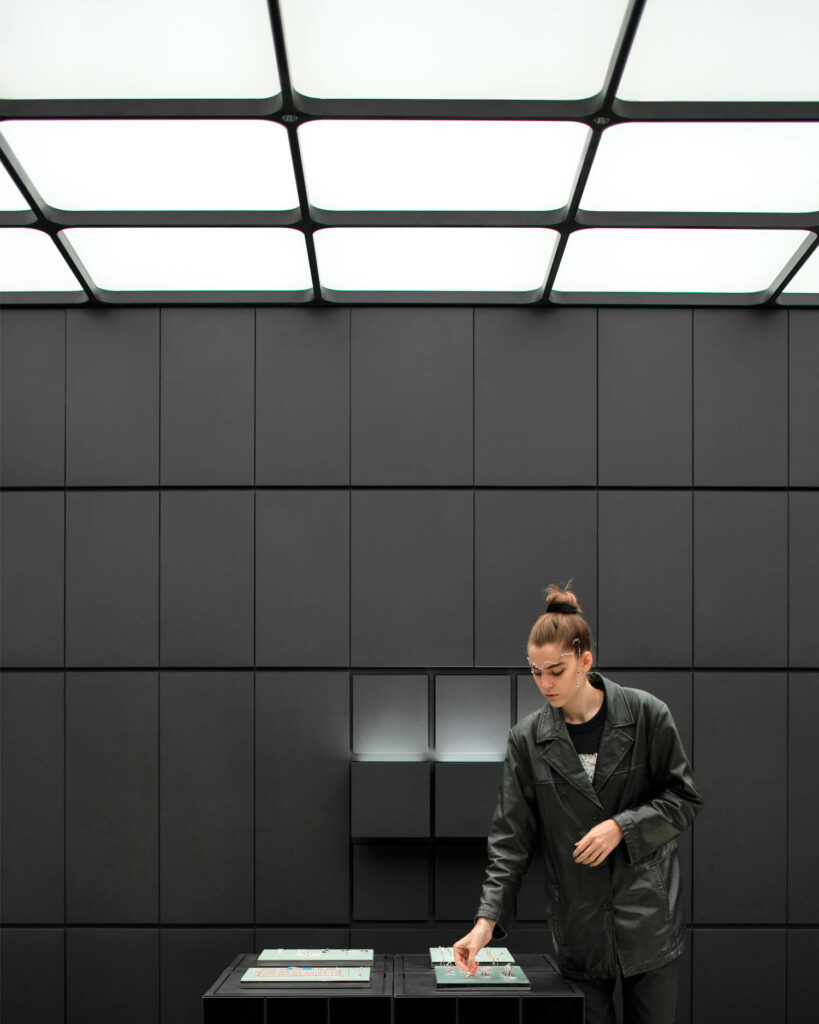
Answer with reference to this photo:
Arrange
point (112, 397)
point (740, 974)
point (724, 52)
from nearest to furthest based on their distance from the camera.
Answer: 1. point (724, 52)
2. point (740, 974)
3. point (112, 397)

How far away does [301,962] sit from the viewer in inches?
135

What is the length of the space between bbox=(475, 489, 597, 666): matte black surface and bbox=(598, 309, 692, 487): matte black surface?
275 millimetres

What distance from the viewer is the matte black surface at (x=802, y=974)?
4.89 metres

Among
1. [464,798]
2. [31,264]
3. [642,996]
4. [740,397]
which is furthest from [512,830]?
[31,264]

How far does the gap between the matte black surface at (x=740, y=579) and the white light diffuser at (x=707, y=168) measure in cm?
147

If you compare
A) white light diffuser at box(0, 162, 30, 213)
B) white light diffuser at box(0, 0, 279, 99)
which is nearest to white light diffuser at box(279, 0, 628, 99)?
white light diffuser at box(0, 0, 279, 99)

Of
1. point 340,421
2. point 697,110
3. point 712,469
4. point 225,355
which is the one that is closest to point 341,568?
point 340,421

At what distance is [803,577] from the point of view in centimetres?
504

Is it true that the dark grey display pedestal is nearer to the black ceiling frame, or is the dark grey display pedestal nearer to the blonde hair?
the blonde hair

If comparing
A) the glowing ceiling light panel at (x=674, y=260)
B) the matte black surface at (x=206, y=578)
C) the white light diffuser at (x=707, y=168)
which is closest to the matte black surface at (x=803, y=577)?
the glowing ceiling light panel at (x=674, y=260)

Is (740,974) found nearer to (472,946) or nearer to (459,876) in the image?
(459,876)

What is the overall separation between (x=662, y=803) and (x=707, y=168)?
2.45 metres

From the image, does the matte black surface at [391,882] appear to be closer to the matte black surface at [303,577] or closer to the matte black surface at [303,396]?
the matte black surface at [303,577]

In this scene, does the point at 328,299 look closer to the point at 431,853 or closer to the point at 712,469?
the point at 712,469
